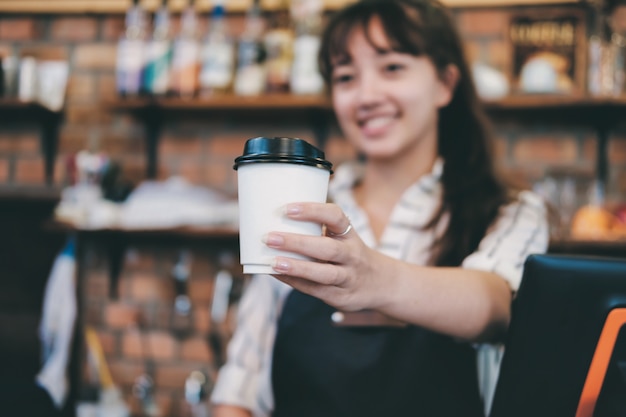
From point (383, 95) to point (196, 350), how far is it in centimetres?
142

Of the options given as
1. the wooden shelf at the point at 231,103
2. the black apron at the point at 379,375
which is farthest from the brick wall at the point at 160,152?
the black apron at the point at 379,375

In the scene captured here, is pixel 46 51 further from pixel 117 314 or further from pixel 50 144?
pixel 117 314

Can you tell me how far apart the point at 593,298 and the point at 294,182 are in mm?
307

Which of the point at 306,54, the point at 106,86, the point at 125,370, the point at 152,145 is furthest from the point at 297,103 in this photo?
the point at 125,370

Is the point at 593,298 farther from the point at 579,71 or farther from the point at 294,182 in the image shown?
the point at 579,71

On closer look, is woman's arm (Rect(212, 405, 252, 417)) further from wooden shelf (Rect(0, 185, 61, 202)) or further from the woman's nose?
wooden shelf (Rect(0, 185, 61, 202))

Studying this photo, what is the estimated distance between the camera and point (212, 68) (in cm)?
209

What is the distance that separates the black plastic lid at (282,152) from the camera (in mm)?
552

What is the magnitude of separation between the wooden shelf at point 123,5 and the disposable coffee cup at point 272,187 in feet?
5.79

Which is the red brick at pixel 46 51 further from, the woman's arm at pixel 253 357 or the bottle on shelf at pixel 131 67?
the woman's arm at pixel 253 357

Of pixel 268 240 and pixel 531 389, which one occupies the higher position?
pixel 268 240

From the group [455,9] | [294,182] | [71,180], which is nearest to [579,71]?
[455,9]

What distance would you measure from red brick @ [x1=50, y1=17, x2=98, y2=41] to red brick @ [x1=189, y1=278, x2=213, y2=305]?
108cm

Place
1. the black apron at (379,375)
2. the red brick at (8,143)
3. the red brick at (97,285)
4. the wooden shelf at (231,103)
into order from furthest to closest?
the red brick at (8,143) < the red brick at (97,285) < the wooden shelf at (231,103) < the black apron at (379,375)
